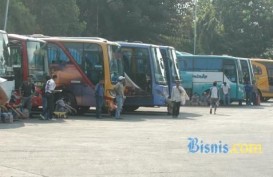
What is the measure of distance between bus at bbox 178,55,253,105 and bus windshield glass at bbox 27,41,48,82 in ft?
48.7

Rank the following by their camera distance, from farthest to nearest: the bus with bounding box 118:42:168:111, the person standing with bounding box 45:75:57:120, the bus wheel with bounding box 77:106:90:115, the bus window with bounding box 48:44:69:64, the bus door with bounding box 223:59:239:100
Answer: the bus door with bounding box 223:59:239:100 → the bus with bounding box 118:42:168:111 → the bus wheel with bounding box 77:106:90:115 → the bus window with bounding box 48:44:69:64 → the person standing with bounding box 45:75:57:120

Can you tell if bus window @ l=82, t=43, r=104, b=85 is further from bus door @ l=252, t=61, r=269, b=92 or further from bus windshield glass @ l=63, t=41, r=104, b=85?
bus door @ l=252, t=61, r=269, b=92

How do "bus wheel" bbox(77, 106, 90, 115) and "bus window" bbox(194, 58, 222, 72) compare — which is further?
"bus window" bbox(194, 58, 222, 72)

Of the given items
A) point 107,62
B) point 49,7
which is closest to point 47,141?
point 107,62

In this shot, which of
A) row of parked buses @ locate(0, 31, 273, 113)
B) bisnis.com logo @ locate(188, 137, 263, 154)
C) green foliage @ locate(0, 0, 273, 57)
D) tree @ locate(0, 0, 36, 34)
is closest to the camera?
bisnis.com logo @ locate(188, 137, 263, 154)

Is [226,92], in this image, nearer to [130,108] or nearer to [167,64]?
[167,64]

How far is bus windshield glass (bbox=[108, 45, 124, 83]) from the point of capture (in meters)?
24.3

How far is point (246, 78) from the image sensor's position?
3822 centimetres

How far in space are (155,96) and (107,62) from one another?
3128 mm

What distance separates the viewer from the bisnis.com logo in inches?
526

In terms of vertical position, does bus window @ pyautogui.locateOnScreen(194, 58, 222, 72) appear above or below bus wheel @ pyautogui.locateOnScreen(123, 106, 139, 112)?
above

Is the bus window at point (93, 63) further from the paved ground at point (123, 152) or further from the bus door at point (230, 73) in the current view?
the bus door at point (230, 73)

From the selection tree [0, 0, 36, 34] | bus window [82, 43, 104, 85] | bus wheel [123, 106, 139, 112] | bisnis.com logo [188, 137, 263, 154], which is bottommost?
bisnis.com logo [188, 137, 263, 154]

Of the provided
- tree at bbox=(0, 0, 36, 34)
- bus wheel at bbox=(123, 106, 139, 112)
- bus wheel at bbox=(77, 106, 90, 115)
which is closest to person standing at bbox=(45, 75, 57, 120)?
bus wheel at bbox=(77, 106, 90, 115)
